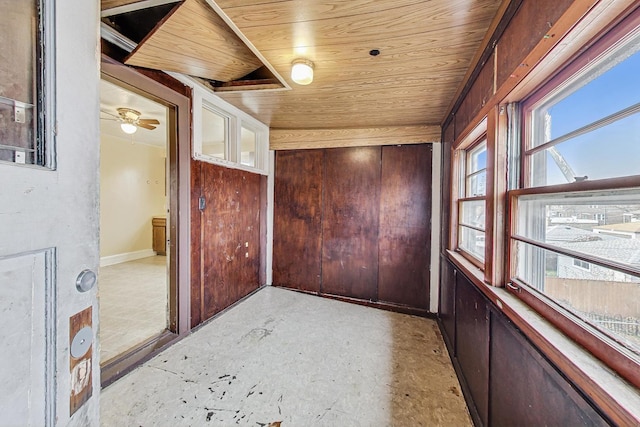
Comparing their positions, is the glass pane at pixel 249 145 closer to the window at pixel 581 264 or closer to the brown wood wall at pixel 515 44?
the brown wood wall at pixel 515 44

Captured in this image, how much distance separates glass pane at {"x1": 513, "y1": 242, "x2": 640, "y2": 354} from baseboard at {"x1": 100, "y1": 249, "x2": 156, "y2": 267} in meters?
5.80

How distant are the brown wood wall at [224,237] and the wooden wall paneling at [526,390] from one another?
7.66 ft

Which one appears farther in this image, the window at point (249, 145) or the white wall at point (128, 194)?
the white wall at point (128, 194)

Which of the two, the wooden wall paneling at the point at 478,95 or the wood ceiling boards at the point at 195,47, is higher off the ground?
the wood ceiling boards at the point at 195,47

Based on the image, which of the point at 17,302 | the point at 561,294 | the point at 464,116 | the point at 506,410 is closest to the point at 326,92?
the point at 464,116

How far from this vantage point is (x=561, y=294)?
0.98 m

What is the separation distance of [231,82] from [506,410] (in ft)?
9.39

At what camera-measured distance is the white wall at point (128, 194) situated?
451 cm

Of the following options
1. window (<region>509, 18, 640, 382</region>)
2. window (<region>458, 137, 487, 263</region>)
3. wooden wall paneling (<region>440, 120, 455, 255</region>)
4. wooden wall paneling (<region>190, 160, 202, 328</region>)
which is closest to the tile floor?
wooden wall paneling (<region>190, 160, 202, 328</region>)

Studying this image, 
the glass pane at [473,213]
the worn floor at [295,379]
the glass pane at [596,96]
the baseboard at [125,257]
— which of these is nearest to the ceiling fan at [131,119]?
the baseboard at [125,257]

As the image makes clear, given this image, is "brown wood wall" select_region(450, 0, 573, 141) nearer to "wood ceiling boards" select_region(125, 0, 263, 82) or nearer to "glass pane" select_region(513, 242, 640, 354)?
"glass pane" select_region(513, 242, 640, 354)

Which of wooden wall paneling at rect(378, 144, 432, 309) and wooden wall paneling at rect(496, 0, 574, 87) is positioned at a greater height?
wooden wall paneling at rect(496, 0, 574, 87)

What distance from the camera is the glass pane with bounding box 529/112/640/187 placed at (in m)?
0.73

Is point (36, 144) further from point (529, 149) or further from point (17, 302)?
point (529, 149)
